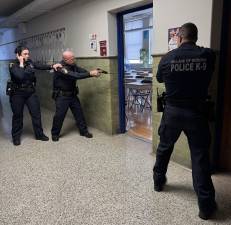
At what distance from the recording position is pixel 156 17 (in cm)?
295

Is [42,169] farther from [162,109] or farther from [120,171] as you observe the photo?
[162,109]

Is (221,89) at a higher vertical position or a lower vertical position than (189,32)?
lower

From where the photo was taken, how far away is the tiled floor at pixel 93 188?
2146mm

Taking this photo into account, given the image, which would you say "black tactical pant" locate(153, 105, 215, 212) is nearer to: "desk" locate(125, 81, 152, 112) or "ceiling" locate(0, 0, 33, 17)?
"desk" locate(125, 81, 152, 112)

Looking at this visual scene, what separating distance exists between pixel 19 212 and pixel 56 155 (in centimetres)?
128

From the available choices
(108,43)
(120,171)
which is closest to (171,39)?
(108,43)

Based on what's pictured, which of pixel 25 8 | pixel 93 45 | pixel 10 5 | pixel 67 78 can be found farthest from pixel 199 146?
pixel 10 5

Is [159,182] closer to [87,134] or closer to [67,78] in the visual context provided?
[87,134]

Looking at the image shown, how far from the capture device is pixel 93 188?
261 centimetres

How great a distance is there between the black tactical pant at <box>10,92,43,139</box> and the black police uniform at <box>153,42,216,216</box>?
2511 mm

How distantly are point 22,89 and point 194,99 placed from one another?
2714 mm

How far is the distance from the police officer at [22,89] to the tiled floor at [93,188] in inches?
12.9

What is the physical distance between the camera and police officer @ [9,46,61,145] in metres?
3.71

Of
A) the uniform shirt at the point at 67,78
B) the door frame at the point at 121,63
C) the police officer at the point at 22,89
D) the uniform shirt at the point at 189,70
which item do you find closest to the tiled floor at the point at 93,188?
the police officer at the point at 22,89
